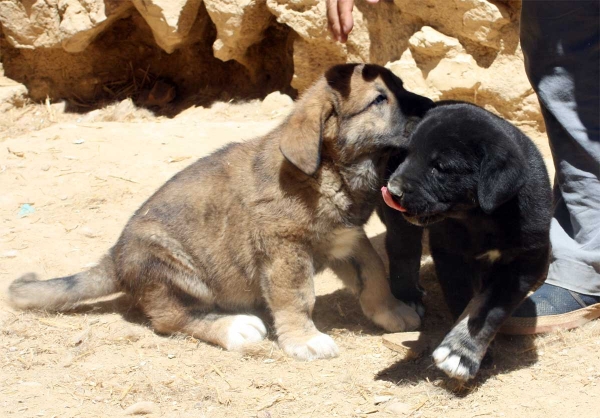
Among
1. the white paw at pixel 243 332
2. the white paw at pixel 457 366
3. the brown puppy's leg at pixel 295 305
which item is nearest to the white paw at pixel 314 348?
the brown puppy's leg at pixel 295 305

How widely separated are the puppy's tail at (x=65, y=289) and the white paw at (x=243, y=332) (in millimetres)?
906

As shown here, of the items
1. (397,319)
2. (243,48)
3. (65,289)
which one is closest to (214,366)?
(397,319)

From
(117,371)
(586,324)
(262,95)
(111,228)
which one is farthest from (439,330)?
(262,95)

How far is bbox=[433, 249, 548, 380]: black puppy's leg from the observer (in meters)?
3.73

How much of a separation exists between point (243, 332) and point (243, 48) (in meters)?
5.15

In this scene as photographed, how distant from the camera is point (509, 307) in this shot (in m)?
3.81

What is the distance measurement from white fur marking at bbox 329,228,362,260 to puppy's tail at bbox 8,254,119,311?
4.98ft

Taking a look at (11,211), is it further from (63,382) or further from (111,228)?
(63,382)

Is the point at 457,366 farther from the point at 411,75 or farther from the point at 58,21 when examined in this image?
the point at 58,21

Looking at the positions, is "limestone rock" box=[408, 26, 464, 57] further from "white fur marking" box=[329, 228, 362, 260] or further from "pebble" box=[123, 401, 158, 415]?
"pebble" box=[123, 401, 158, 415]

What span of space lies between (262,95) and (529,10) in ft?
17.3

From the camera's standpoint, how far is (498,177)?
356 centimetres

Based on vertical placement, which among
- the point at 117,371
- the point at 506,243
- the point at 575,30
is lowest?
the point at 117,371

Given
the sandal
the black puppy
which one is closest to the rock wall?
the sandal
